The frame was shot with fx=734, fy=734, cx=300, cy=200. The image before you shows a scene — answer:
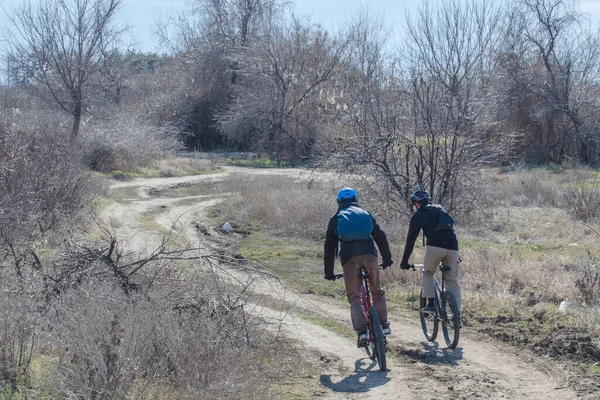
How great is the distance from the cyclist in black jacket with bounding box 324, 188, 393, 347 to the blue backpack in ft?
0.23

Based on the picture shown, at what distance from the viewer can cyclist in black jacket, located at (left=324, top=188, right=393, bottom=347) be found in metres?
7.80

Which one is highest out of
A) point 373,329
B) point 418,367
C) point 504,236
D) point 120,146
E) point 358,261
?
point 120,146

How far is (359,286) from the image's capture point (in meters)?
7.95

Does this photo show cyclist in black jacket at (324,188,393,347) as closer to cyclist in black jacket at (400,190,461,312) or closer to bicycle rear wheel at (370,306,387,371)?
bicycle rear wheel at (370,306,387,371)

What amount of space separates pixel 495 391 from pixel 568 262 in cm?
600

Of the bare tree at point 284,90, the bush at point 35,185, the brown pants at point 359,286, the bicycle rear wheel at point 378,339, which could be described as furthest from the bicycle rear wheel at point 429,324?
the bare tree at point 284,90

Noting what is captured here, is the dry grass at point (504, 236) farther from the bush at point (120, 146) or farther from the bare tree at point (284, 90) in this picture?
the bare tree at point (284, 90)

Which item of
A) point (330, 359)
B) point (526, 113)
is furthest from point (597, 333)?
point (526, 113)

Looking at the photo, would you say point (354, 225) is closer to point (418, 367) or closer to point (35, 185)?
point (418, 367)

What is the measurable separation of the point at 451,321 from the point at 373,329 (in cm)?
123

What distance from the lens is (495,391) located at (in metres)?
7.08

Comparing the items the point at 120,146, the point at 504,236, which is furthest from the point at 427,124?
the point at 120,146

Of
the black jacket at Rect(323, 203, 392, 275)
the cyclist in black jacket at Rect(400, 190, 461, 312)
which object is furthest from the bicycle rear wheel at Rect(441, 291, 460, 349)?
the black jacket at Rect(323, 203, 392, 275)

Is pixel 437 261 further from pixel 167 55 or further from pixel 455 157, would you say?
pixel 167 55
